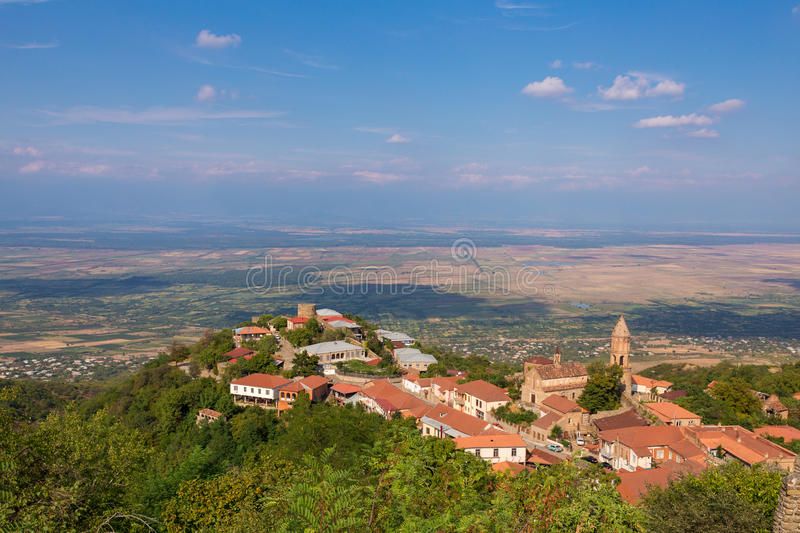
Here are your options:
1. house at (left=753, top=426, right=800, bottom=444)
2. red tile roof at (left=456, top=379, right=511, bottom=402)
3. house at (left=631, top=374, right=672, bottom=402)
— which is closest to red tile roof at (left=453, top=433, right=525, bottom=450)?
red tile roof at (left=456, top=379, right=511, bottom=402)

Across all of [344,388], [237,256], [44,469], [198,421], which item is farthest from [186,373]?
[237,256]

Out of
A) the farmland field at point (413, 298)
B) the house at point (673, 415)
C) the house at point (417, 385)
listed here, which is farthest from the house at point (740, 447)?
the farmland field at point (413, 298)

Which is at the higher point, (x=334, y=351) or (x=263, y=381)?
(x=334, y=351)

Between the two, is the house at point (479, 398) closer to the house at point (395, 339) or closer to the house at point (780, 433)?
the house at point (780, 433)

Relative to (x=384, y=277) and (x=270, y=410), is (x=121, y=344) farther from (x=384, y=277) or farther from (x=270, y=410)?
(x=384, y=277)

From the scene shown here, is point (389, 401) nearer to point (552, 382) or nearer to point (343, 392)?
point (343, 392)

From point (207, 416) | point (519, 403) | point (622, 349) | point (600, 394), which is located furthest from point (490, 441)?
point (207, 416)

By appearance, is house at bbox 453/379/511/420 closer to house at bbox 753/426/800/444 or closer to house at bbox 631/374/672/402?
house at bbox 631/374/672/402
